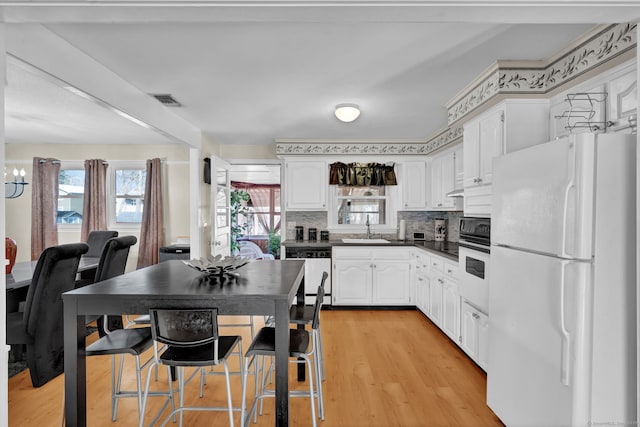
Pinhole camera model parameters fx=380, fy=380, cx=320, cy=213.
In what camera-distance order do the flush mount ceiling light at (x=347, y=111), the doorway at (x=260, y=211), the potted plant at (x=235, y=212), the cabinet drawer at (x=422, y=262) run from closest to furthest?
the flush mount ceiling light at (x=347, y=111), the cabinet drawer at (x=422, y=262), the potted plant at (x=235, y=212), the doorway at (x=260, y=211)

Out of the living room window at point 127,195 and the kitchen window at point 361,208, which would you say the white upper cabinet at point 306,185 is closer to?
the kitchen window at point 361,208

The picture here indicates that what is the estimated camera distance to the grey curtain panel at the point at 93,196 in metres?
5.70

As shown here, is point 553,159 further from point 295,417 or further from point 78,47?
point 78,47

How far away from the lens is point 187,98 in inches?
139

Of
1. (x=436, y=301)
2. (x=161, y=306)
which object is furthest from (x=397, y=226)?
(x=161, y=306)

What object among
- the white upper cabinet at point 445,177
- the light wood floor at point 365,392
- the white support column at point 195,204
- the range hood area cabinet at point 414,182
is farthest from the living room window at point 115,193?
the white upper cabinet at point 445,177

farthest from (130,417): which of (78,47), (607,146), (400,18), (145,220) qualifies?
(145,220)

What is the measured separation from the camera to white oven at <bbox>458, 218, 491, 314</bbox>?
2.80 metres

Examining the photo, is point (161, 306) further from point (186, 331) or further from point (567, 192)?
point (567, 192)

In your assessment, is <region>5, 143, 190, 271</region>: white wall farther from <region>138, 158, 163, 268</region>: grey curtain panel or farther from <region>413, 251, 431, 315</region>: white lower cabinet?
<region>413, 251, 431, 315</region>: white lower cabinet

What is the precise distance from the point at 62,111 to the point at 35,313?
2274mm

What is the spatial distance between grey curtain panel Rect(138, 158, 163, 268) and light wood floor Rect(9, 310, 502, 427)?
2.34 metres

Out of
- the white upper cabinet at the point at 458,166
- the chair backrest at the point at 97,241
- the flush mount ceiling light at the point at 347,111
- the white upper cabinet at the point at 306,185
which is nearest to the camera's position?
the flush mount ceiling light at the point at 347,111

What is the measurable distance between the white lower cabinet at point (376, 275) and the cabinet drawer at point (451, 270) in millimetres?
1198
